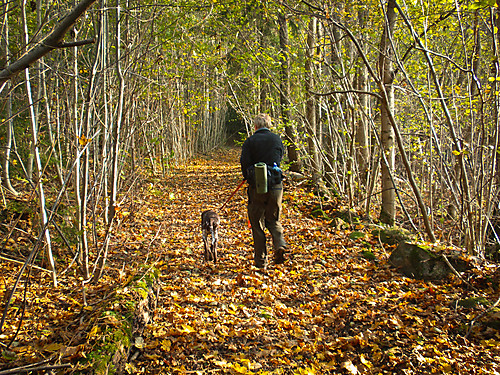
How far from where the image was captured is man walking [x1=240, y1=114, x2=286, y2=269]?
189 inches

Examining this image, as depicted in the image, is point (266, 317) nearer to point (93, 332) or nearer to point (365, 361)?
point (365, 361)

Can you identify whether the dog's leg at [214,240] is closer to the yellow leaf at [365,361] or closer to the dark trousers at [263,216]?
the dark trousers at [263,216]

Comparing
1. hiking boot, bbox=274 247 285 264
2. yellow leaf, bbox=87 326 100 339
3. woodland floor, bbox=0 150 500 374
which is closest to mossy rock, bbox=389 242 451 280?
woodland floor, bbox=0 150 500 374

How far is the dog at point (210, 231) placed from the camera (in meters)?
5.00

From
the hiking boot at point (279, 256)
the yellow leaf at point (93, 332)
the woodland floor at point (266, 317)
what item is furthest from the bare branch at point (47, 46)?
the hiking boot at point (279, 256)

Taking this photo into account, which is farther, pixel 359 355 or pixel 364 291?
pixel 364 291

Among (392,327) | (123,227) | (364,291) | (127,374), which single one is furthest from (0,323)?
(123,227)

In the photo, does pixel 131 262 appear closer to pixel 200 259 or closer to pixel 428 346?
pixel 200 259

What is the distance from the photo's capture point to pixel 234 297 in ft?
13.7

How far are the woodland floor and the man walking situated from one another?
0.41m

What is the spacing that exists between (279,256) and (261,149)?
157 centimetres

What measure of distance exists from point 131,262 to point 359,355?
325cm

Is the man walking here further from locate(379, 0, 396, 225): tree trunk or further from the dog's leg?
locate(379, 0, 396, 225): tree trunk

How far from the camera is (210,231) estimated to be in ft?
16.4
